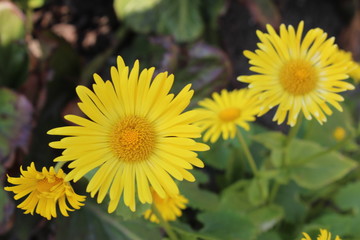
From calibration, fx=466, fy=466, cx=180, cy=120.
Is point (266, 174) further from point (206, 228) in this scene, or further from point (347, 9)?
point (347, 9)

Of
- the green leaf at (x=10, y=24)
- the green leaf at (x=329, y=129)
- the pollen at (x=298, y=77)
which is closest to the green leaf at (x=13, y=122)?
the green leaf at (x=10, y=24)

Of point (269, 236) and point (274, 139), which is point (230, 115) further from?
point (269, 236)

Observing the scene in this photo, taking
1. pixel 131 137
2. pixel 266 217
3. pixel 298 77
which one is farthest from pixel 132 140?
pixel 266 217

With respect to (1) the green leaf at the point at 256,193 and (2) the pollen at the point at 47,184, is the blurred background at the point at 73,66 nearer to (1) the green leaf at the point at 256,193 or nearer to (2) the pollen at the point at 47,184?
(1) the green leaf at the point at 256,193

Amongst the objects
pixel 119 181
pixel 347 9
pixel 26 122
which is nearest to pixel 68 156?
pixel 119 181

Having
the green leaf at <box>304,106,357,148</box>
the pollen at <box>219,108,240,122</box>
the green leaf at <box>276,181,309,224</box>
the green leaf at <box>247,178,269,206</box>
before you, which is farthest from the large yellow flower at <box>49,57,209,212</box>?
the green leaf at <box>304,106,357,148</box>

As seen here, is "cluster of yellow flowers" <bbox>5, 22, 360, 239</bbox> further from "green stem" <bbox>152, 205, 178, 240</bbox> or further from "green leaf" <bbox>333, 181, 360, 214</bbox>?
"green leaf" <bbox>333, 181, 360, 214</bbox>
